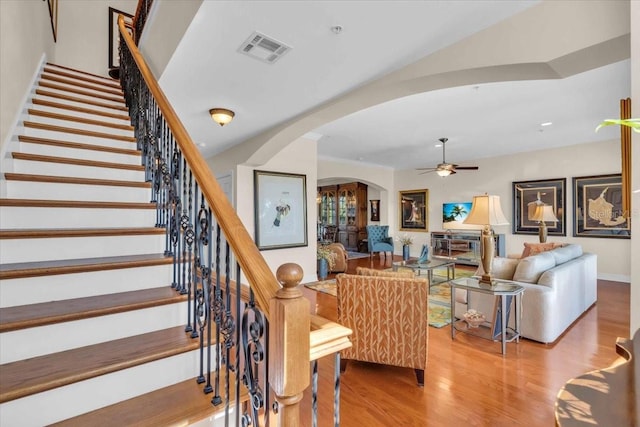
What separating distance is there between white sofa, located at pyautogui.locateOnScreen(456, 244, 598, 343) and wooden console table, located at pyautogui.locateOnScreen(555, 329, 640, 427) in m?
2.45

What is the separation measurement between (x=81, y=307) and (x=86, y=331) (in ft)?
0.40

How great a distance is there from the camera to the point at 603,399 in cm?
78

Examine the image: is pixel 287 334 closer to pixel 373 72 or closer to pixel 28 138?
pixel 373 72

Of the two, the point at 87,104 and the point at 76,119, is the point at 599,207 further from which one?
the point at 87,104

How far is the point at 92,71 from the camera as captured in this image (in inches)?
201

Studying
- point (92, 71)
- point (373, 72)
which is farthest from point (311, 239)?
point (92, 71)

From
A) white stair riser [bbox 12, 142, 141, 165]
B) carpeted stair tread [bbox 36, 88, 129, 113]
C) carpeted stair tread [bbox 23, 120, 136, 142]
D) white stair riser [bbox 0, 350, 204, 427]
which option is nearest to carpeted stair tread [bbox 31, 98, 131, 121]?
carpeted stair tread [bbox 36, 88, 129, 113]

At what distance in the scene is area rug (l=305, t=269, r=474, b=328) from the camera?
370 centimetres

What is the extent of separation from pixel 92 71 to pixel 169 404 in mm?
6031

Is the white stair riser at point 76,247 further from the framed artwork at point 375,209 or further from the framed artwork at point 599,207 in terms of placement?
the framed artwork at point 375,209

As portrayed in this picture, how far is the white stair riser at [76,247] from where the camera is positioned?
157 centimetres

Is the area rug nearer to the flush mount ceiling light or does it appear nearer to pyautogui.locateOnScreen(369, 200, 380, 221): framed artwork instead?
the flush mount ceiling light

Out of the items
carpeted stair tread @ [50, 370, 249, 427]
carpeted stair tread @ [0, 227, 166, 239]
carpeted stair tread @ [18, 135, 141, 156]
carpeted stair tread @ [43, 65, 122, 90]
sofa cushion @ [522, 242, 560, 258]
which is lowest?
carpeted stair tread @ [50, 370, 249, 427]

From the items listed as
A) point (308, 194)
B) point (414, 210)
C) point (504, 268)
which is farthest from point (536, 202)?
point (308, 194)
